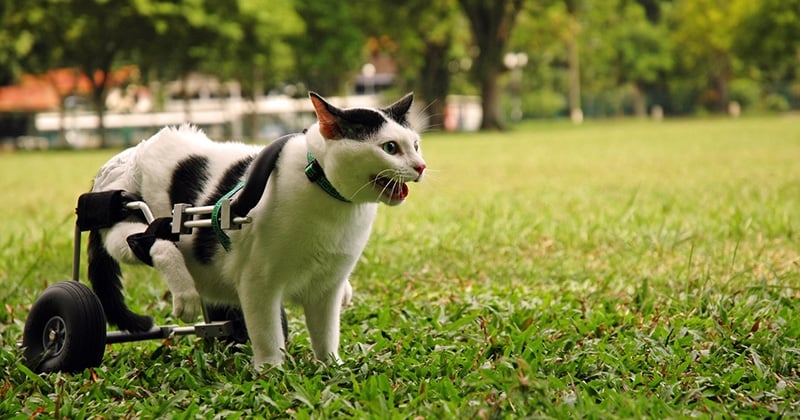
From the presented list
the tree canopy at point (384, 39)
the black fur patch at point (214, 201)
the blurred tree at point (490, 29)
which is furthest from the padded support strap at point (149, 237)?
the blurred tree at point (490, 29)

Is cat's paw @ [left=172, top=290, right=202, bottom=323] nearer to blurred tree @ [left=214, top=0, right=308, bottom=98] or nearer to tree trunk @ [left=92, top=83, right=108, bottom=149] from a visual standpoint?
blurred tree @ [left=214, top=0, right=308, bottom=98]

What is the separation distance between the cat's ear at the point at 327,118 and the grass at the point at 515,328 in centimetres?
37

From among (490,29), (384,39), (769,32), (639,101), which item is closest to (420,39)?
(384,39)

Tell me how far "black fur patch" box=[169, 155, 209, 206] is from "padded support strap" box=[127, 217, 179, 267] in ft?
0.67

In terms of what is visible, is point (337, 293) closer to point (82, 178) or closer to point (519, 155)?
point (82, 178)

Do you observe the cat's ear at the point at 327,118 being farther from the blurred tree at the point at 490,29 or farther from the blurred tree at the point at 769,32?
the blurred tree at the point at 769,32

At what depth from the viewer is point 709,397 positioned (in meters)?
3.11

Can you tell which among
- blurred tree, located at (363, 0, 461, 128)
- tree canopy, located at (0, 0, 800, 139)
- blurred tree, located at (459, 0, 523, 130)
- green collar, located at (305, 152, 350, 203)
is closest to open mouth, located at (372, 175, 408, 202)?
green collar, located at (305, 152, 350, 203)

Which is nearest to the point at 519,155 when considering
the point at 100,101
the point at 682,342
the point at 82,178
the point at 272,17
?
the point at 82,178

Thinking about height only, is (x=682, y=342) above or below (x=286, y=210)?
below

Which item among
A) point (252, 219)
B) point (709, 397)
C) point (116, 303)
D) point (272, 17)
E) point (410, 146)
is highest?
point (272, 17)

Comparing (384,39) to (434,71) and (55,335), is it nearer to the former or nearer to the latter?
(434,71)

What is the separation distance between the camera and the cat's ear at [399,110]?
3197mm

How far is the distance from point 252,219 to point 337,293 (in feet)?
1.60
